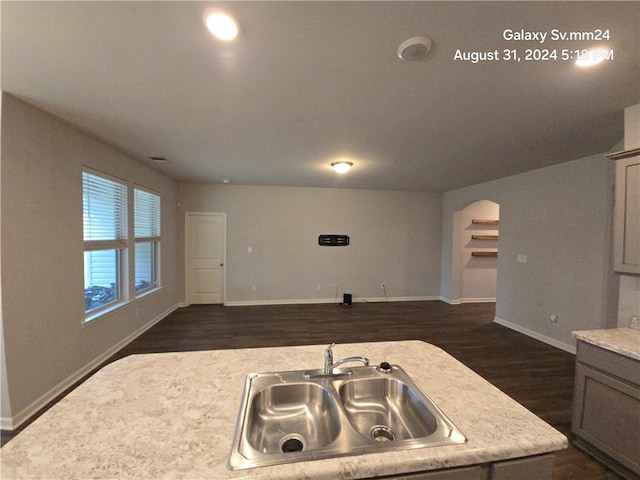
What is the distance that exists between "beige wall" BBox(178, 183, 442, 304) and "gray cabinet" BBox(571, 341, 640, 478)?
14.4 feet

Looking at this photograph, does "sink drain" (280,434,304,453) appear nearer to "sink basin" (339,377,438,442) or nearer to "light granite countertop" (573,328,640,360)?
"sink basin" (339,377,438,442)

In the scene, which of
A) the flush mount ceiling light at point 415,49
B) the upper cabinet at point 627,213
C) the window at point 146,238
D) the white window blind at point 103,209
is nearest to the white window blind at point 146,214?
the window at point 146,238

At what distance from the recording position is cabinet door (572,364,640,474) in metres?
1.62

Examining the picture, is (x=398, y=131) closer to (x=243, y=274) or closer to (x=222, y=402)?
(x=222, y=402)

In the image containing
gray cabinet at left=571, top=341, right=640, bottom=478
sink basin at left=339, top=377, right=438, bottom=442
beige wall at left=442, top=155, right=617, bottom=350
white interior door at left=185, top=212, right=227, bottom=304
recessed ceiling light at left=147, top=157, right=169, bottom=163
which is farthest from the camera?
white interior door at left=185, top=212, right=227, bottom=304

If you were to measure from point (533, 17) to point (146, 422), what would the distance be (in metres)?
2.40

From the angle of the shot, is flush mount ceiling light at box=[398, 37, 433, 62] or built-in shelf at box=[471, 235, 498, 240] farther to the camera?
built-in shelf at box=[471, 235, 498, 240]

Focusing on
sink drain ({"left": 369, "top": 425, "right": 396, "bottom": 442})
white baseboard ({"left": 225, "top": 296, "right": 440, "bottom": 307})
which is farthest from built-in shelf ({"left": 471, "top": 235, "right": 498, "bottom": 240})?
sink drain ({"left": 369, "top": 425, "right": 396, "bottom": 442})

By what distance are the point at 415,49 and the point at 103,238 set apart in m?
3.87

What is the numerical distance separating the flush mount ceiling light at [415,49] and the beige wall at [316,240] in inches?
177

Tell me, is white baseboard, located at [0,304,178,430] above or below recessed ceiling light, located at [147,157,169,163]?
below

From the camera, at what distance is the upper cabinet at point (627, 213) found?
1.90m

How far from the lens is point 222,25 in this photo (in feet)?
4.32

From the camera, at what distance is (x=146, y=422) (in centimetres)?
91
